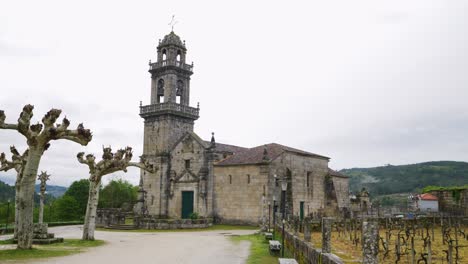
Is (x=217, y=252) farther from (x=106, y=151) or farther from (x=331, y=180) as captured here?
(x=331, y=180)

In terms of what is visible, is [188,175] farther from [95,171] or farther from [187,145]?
[95,171]

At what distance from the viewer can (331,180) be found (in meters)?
45.8

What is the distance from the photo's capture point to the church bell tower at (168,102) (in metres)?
45.8

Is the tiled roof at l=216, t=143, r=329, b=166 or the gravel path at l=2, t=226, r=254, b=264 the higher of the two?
the tiled roof at l=216, t=143, r=329, b=166

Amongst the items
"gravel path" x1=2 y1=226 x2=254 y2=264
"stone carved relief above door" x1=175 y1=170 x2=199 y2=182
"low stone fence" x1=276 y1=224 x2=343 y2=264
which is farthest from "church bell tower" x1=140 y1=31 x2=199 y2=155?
"low stone fence" x1=276 y1=224 x2=343 y2=264

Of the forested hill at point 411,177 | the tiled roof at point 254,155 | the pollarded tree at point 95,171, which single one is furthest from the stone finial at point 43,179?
the forested hill at point 411,177

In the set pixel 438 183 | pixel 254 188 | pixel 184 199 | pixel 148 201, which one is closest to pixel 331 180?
pixel 254 188

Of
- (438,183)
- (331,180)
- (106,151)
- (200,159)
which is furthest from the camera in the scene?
(438,183)

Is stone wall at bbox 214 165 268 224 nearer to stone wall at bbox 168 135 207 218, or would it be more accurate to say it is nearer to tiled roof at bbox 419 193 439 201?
stone wall at bbox 168 135 207 218

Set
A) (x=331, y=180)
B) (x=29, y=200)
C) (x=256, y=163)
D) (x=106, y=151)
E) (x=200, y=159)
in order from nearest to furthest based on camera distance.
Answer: (x=29, y=200) < (x=106, y=151) < (x=256, y=163) < (x=200, y=159) < (x=331, y=180)

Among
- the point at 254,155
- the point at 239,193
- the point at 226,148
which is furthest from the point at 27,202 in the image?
the point at 226,148

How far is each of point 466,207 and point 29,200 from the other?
36595 millimetres

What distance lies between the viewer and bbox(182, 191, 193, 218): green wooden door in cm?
4331

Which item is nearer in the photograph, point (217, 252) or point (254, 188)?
point (217, 252)
